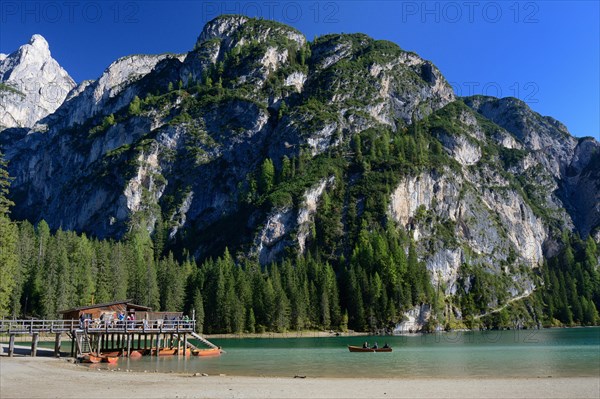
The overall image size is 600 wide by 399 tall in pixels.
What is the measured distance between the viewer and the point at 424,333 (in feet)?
447

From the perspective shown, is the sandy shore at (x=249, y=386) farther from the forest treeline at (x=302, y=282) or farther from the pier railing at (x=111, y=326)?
the forest treeline at (x=302, y=282)

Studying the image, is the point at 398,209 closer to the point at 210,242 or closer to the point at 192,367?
the point at 210,242

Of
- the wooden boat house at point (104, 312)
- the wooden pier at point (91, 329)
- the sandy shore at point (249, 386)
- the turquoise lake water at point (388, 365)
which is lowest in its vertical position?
the turquoise lake water at point (388, 365)

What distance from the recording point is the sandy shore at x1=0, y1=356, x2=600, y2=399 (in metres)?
28.2

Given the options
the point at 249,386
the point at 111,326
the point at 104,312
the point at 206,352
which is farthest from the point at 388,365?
the point at 104,312

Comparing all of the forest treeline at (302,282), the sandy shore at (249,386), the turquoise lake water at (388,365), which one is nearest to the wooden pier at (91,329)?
the turquoise lake water at (388,365)

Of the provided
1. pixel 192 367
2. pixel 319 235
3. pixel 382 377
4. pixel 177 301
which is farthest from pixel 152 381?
pixel 319 235

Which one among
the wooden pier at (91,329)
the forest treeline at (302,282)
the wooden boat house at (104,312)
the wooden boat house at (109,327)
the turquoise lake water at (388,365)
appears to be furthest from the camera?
the forest treeline at (302,282)

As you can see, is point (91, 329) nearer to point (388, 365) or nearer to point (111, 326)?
point (111, 326)

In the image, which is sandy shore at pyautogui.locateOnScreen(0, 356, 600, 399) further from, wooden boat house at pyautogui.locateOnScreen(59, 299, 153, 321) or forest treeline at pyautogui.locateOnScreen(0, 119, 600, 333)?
forest treeline at pyautogui.locateOnScreen(0, 119, 600, 333)

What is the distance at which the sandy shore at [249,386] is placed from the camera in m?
28.2

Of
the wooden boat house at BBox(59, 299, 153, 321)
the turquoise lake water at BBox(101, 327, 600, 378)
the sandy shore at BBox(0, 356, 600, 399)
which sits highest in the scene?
the wooden boat house at BBox(59, 299, 153, 321)

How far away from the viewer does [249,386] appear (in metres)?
33.7

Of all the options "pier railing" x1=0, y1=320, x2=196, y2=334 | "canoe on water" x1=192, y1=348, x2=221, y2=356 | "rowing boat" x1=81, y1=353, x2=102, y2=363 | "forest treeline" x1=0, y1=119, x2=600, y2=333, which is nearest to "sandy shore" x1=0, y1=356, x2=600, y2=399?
"rowing boat" x1=81, y1=353, x2=102, y2=363
